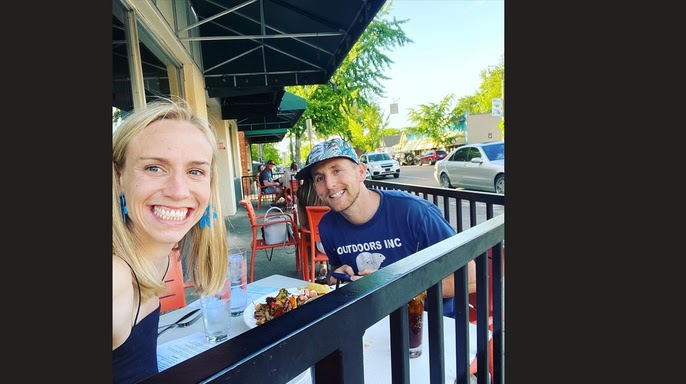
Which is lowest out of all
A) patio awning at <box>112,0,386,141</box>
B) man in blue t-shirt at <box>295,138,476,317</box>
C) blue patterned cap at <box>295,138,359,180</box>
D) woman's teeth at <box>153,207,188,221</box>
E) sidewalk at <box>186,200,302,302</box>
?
sidewalk at <box>186,200,302,302</box>

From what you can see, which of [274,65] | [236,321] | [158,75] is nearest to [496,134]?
[274,65]

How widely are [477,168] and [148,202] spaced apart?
1006 centimetres

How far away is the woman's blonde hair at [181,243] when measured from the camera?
0.98 m

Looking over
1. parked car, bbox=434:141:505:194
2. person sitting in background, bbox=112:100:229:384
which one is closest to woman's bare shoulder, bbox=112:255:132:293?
person sitting in background, bbox=112:100:229:384

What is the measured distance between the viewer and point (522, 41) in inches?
20.9

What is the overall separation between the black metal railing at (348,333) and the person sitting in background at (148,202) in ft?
1.81

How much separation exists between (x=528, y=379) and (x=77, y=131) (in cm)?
66

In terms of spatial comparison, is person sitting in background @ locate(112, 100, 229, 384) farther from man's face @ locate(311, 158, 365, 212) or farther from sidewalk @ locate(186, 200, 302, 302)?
sidewalk @ locate(186, 200, 302, 302)

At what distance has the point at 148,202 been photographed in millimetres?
1064

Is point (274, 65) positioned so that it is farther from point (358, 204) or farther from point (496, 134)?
point (496, 134)

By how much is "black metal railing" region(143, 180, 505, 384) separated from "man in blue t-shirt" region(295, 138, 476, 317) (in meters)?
1.12

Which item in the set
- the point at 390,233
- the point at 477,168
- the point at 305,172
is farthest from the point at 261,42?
the point at 477,168

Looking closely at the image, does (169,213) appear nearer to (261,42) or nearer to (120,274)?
(120,274)

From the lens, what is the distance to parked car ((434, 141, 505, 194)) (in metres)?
9.60
